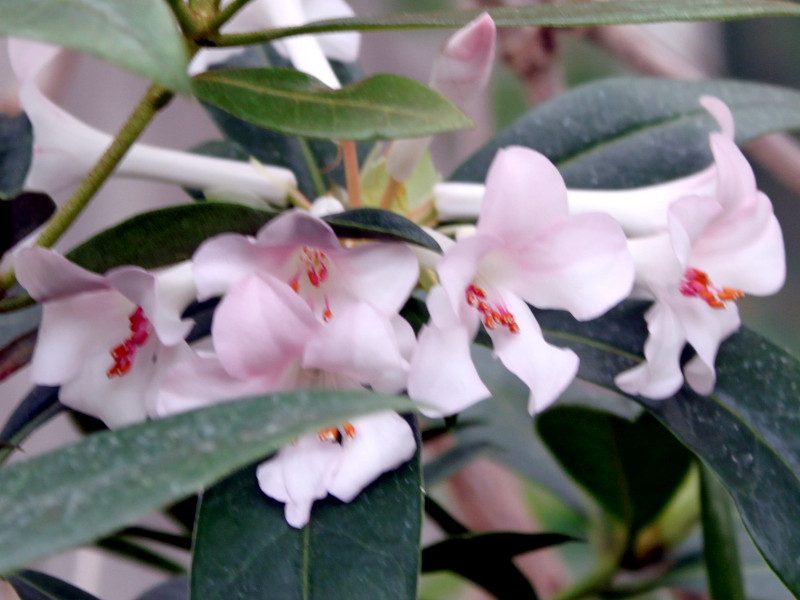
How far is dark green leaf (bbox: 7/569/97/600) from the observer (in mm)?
458

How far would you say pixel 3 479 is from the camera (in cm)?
28

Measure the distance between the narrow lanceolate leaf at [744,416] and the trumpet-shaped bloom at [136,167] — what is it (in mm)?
244

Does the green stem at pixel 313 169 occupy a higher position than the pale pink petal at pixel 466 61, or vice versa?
the pale pink petal at pixel 466 61

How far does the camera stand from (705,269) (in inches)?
18.1

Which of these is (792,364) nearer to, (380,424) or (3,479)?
(380,424)

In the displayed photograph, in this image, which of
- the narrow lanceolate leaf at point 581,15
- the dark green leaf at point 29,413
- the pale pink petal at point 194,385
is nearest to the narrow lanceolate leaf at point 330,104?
the narrow lanceolate leaf at point 581,15

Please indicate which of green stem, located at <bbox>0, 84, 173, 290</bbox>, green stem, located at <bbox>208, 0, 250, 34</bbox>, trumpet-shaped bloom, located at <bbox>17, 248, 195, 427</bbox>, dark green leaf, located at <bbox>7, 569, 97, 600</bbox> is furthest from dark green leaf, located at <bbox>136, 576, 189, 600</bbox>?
green stem, located at <bbox>208, 0, 250, 34</bbox>

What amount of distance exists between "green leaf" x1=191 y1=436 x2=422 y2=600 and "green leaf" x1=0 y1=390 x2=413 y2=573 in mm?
107

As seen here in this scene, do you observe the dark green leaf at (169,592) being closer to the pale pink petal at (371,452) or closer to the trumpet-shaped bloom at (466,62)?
the pale pink petal at (371,452)

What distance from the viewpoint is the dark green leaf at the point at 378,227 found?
356mm

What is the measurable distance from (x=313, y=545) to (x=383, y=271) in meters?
0.15

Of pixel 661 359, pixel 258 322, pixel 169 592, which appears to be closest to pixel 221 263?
pixel 258 322

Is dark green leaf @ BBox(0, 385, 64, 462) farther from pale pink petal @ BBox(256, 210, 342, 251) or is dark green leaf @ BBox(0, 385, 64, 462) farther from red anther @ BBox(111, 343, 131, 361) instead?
pale pink petal @ BBox(256, 210, 342, 251)

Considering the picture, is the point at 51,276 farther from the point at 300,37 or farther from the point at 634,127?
the point at 634,127
